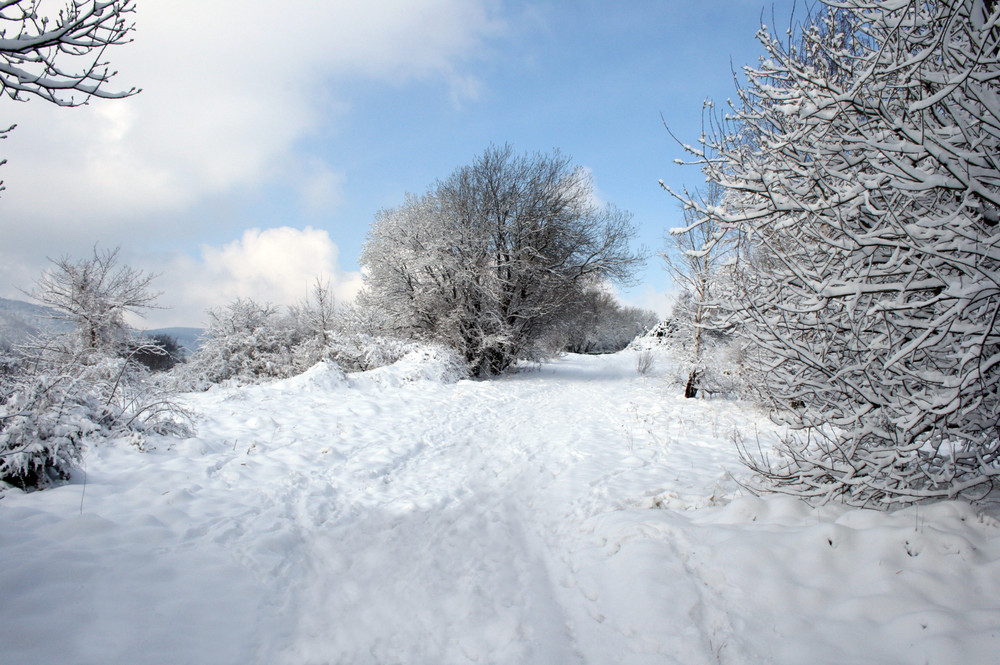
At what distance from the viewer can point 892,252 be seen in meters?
3.19

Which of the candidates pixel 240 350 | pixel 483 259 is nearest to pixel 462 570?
pixel 483 259

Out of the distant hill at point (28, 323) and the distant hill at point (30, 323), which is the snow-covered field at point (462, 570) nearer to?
the distant hill at point (28, 323)

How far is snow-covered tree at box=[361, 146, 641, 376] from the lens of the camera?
16.1 metres

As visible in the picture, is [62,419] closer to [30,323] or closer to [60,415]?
[60,415]

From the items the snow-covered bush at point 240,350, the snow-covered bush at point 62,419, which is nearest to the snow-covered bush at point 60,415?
the snow-covered bush at point 62,419

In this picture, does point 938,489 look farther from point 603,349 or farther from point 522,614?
point 603,349

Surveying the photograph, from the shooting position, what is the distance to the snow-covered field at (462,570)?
2307 millimetres

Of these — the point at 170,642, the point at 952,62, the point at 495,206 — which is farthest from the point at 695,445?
the point at 495,206

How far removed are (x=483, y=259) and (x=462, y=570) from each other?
1387 cm

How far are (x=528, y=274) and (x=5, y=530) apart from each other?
51.1 ft

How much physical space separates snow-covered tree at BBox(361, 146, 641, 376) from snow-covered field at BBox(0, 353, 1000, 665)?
36.6ft

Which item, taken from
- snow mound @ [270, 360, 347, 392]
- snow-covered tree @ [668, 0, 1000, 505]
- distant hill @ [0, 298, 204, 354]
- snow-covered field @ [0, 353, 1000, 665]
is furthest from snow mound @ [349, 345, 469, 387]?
snow-covered tree @ [668, 0, 1000, 505]

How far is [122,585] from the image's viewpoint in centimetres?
258

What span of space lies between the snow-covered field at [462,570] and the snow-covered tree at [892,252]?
0.56 metres
